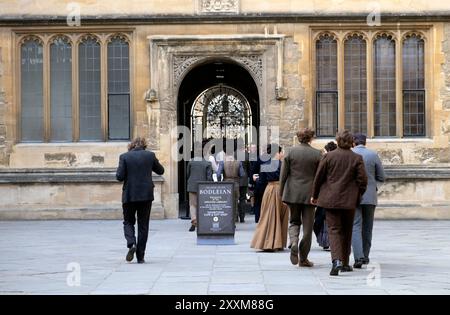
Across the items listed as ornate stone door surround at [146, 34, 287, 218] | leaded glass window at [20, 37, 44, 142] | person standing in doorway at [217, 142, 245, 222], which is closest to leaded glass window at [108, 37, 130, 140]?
ornate stone door surround at [146, 34, 287, 218]

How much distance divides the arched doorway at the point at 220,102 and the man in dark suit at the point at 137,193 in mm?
13867

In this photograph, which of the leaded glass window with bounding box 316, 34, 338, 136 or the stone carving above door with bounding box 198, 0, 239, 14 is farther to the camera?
the leaded glass window with bounding box 316, 34, 338, 136

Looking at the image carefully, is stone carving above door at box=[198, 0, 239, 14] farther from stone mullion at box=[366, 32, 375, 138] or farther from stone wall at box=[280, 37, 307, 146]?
stone mullion at box=[366, 32, 375, 138]

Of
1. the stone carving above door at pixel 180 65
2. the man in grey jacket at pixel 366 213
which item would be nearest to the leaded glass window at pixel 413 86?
the stone carving above door at pixel 180 65

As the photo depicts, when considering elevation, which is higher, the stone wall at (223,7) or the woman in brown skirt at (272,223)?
the stone wall at (223,7)

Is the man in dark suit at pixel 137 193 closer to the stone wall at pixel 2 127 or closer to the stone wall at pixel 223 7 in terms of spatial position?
the stone wall at pixel 223 7

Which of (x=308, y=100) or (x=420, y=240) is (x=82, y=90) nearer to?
(x=308, y=100)

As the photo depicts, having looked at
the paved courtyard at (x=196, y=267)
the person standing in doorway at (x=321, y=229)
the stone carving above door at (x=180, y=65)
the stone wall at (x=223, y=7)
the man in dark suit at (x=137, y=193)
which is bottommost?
the paved courtyard at (x=196, y=267)

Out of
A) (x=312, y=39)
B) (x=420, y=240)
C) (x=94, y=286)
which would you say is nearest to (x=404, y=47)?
(x=312, y=39)

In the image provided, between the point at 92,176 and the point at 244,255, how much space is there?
8.80 metres

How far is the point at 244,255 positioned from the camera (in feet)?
48.5

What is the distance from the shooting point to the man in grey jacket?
13.0m

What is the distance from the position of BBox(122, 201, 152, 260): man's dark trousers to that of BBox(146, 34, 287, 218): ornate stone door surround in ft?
30.2

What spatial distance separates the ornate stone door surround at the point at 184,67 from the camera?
23.0 meters
